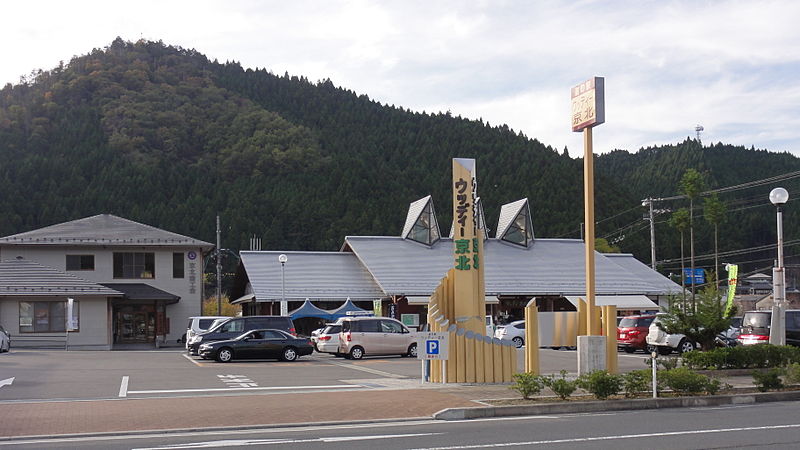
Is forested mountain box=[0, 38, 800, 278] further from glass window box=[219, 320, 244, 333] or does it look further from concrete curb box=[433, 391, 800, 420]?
concrete curb box=[433, 391, 800, 420]

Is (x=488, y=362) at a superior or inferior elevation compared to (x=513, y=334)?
superior

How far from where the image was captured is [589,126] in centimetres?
2045

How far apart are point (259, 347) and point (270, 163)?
66356 millimetres

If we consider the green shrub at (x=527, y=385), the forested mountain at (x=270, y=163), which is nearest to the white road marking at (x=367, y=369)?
the green shrub at (x=527, y=385)

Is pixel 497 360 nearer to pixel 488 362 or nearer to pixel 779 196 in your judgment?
pixel 488 362

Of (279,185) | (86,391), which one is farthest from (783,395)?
(279,185)

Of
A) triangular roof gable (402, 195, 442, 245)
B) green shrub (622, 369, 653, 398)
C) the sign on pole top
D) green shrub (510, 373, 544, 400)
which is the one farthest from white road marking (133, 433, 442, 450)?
triangular roof gable (402, 195, 442, 245)

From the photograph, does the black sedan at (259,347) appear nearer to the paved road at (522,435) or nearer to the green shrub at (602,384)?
the green shrub at (602,384)

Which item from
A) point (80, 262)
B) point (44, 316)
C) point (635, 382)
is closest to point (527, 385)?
point (635, 382)

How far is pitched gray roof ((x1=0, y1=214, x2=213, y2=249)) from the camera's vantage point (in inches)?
1895

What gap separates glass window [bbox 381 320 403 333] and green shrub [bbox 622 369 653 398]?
1635cm

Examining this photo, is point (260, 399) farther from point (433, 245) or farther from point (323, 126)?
point (323, 126)

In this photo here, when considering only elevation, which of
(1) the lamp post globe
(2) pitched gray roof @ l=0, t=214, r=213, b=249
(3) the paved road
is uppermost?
(2) pitched gray roof @ l=0, t=214, r=213, b=249

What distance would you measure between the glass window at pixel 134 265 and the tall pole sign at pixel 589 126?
116 ft
